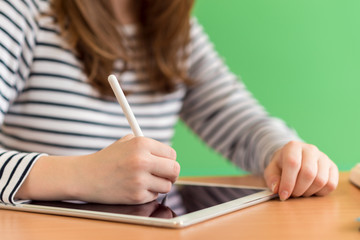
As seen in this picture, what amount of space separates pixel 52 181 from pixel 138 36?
435 millimetres

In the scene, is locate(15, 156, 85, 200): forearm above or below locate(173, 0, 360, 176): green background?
below

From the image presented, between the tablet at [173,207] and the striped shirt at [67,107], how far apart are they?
0.18 meters

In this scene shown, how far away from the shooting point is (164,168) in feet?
Result: 1.53

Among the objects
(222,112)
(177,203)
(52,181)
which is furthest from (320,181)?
(222,112)

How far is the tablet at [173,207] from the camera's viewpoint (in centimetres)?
38

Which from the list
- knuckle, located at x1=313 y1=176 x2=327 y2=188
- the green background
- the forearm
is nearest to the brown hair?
the forearm

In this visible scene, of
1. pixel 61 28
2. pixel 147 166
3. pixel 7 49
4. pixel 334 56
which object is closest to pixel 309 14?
pixel 334 56

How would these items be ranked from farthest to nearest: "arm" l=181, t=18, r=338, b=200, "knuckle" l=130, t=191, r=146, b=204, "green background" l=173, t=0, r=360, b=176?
1. "green background" l=173, t=0, r=360, b=176
2. "arm" l=181, t=18, r=338, b=200
3. "knuckle" l=130, t=191, r=146, b=204

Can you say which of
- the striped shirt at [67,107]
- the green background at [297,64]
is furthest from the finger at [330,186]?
the green background at [297,64]

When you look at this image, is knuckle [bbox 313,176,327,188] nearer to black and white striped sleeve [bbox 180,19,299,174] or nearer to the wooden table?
the wooden table

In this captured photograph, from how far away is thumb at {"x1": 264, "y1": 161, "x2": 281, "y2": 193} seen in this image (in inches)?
20.2

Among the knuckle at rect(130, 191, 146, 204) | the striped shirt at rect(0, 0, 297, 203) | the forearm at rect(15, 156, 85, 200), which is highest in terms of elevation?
the striped shirt at rect(0, 0, 297, 203)

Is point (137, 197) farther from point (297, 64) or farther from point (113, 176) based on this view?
point (297, 64)

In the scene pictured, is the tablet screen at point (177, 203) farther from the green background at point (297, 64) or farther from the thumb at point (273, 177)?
the green background at point (297, 64)
